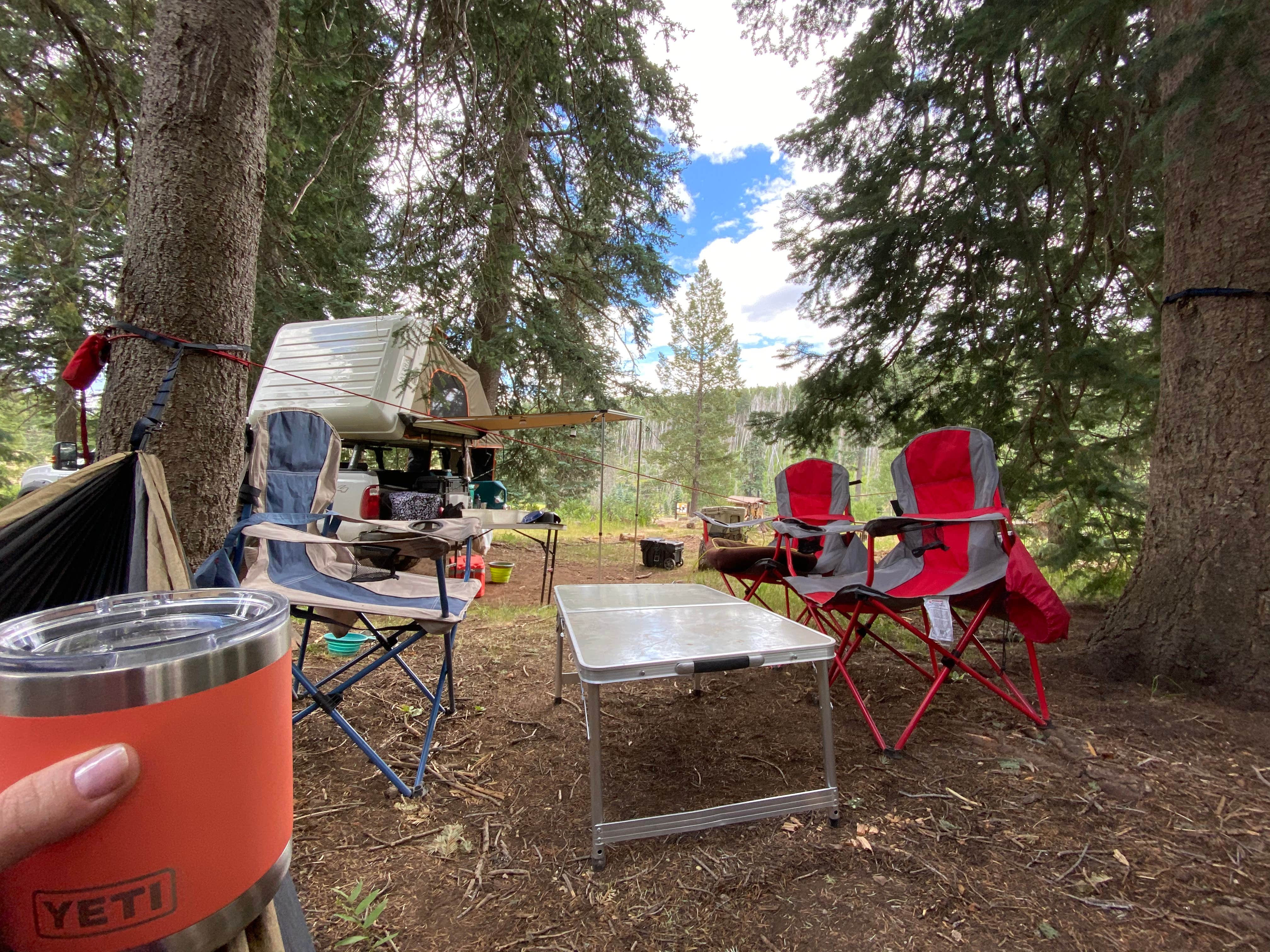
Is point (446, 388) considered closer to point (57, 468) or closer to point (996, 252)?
point (57, 468)

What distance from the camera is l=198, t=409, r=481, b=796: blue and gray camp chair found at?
5.65ft

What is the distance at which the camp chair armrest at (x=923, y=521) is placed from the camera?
1954 millimetres

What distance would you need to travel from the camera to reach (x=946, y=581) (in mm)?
2299

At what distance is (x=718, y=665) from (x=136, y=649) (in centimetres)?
112

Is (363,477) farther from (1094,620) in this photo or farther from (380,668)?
(1094,620)

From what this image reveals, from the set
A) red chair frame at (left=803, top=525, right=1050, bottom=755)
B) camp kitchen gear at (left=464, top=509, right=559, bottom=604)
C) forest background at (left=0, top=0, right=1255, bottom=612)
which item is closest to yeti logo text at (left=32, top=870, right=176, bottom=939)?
red chair frame at (left=803, top=525, right=1050, bottom=755)

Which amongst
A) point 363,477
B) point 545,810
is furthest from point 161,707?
point 363,477

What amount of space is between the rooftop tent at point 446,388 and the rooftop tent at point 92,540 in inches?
123

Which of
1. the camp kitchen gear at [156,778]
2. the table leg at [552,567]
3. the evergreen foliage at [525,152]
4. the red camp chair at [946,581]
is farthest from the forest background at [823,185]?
the camp kitchen gear at [156,778]

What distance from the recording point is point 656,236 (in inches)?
184

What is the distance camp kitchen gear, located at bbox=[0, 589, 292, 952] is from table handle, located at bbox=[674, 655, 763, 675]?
0.88 m

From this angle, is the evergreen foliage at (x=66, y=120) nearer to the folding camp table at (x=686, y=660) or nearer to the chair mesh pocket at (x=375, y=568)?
the chair mesh pocket at (x=375, y=568)

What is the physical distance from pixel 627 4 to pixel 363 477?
393 cm

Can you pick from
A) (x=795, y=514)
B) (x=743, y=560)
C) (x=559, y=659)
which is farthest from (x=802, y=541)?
(x=559, y=659)
